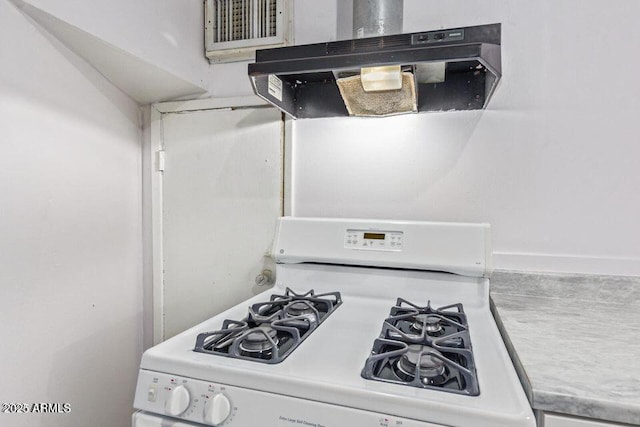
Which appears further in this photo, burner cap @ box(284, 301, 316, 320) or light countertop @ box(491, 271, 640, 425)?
burner cap @ box(284, 301, 316, 320)

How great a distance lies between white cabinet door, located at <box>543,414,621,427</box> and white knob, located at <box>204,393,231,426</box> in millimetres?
552

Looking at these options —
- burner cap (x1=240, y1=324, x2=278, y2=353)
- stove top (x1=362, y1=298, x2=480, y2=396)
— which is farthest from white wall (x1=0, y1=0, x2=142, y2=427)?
stove top (x1=362, y1=298, x2=480, y2=396)

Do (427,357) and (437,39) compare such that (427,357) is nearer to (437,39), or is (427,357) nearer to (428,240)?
(428,240)

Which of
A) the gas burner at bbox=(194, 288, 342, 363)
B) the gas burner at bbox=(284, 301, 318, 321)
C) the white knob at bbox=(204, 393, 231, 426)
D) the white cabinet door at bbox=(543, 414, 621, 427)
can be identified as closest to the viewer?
the white cabinet door at bbox=(543, 414, 621, 427)

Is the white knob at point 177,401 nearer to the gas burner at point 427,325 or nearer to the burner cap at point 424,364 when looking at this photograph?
the burner cap at point 424,364

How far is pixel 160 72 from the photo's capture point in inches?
52.1

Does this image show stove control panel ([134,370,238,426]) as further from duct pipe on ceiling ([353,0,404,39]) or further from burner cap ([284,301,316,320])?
duct pipe on ceiling ([353,0,404,39])

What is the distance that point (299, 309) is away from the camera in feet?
3.50

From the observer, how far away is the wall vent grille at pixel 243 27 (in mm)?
1410

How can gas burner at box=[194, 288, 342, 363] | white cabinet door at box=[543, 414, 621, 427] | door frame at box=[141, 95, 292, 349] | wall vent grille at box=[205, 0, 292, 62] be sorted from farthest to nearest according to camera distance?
door frame at box=[141, 95, 292, 349], wall vent grille at box=[205, 0, 292, 62], gas burner at box=[194, 288, 342, 363], white cabinet door at box=[543, 414, 621, 427]

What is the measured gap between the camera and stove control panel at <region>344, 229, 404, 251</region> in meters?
1.18

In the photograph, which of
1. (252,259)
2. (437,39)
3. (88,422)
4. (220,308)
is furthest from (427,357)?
(88,422)

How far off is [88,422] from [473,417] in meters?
1.35

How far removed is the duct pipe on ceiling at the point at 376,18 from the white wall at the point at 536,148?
0.30 metres
